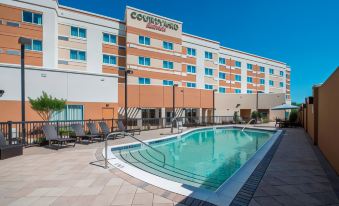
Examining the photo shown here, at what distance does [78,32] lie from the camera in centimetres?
2406

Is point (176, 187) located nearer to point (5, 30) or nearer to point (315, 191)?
point (315, 191)

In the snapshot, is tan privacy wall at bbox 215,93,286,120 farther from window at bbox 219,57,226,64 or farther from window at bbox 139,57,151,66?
window at bbox 139,57,151,66

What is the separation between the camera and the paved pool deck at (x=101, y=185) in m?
3.67

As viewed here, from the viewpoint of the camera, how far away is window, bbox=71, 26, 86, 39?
935 inches

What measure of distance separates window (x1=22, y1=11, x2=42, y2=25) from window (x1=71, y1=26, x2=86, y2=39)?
3.49 meters

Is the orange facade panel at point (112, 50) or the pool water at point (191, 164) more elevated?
the orange facade panel at point (112, 50)

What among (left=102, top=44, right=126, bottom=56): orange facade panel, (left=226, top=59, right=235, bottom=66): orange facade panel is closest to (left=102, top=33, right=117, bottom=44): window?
(left=102, top=44, right=126, bottom=56): orange facade panel

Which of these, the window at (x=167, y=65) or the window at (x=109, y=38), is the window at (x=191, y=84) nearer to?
the window at (x=167, y=65)

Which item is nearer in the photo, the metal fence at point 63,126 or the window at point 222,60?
the metal fence at point 63,126

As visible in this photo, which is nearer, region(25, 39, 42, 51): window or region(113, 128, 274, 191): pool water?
region(113, 128, 274, 191): pool water

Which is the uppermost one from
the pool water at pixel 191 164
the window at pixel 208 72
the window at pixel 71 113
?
the window at pixel 208 72

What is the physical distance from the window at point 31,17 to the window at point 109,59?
757cm

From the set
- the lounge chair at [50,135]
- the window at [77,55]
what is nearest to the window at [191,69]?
the window at [77,55]

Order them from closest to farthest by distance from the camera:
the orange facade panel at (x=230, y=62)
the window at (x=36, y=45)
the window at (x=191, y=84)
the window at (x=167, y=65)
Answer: the window at (x=36, y=45)
the window at (x=167, y=65)
the window at (x=191, y=84)
the orange facade panel at (x=230, y=62)
